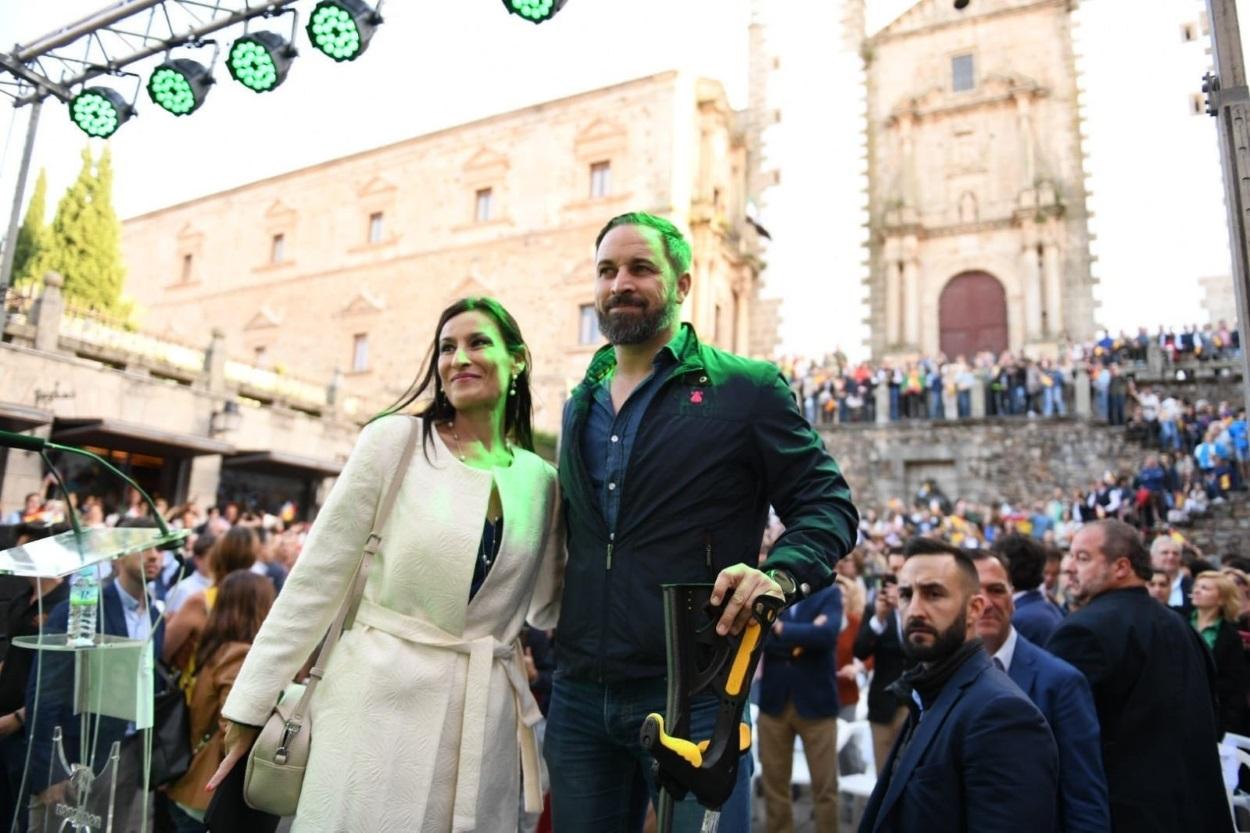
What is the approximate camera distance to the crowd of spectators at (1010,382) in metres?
19.4

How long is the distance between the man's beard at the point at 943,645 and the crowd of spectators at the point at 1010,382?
16416 mm

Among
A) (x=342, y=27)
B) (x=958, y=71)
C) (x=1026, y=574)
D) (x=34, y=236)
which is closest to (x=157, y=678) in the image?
(x=1026, y=574)

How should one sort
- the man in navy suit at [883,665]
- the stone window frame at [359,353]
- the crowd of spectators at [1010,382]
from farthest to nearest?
1. the stone window frame at [359,353]
2. the crowd of spectators at [1010,382]
3. the man in navy suit at [883,665]

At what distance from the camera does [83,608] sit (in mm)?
2855

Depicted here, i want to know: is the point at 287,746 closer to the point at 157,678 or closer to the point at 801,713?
the point at 157,678

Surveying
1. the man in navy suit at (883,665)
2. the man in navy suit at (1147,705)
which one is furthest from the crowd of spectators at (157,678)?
the man in navy suit at (883,665)

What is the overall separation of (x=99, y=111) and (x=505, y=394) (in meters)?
7.60

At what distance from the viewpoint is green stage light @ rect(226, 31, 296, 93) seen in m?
7.37

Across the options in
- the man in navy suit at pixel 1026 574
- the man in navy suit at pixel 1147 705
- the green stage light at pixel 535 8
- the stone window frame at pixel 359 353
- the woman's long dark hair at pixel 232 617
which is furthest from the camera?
the stone window frame at pixel 359 353

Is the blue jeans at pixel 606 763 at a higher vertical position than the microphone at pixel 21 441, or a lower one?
lower

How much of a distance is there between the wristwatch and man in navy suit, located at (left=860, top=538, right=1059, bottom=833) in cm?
115

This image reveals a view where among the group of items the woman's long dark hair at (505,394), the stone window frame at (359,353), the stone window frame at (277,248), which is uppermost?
the stone window frame at (277,248)

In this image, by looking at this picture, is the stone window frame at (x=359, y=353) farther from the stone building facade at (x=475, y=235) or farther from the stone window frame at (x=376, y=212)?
the stone window frame at (x=376, y=212)

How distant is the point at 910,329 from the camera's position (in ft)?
96.2
